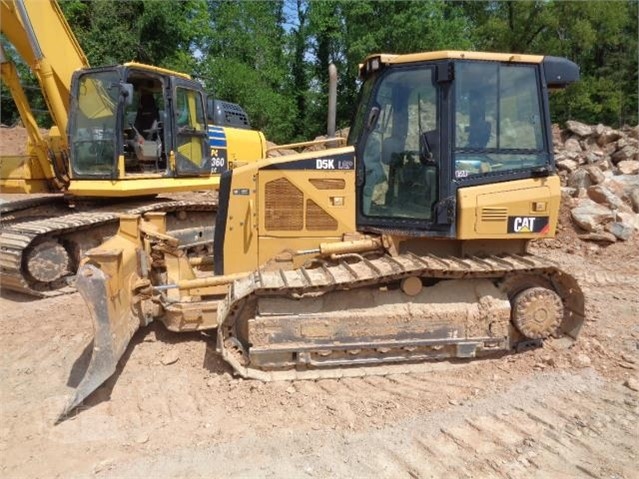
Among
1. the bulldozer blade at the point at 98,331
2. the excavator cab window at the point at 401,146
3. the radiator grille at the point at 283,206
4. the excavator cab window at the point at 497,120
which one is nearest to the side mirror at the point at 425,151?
the excavator cab window at the point at 401,146

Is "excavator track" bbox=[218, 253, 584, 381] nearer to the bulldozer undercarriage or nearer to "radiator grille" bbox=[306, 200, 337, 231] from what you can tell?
the bulldozer undercarriage

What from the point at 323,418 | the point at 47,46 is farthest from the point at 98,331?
the point at 47,46

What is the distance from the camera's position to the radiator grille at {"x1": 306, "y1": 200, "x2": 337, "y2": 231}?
4332 millimetres

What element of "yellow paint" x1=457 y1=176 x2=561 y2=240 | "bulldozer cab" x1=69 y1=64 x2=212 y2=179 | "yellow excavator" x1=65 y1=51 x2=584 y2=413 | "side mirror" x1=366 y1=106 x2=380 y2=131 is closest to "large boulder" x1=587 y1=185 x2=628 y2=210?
"yellow excavator" x1=65 y1=51 x2=584 y2=413

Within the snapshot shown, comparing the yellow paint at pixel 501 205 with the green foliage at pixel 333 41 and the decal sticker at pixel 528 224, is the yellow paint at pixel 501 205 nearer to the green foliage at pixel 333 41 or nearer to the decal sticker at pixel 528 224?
the decal sticker at pixel 528 224

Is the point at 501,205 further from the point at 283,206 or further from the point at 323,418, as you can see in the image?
the point at 323,418

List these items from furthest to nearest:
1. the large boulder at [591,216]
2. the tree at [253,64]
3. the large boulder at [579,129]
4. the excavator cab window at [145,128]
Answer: the tree at [253,64] < the large boulder at [579,129] < the large boulder at [591,216] < the excavator cab window at [145,128]

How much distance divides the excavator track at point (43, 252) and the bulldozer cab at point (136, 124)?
0.73m

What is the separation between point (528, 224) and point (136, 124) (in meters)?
6.01

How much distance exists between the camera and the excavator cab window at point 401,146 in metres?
4.09

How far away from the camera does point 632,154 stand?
41.3 ft

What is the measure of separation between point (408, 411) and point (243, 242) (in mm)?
1968

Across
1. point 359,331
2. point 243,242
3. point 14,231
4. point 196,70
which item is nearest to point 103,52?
point 196,70

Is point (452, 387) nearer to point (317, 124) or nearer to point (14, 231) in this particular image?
point (14, 231)
